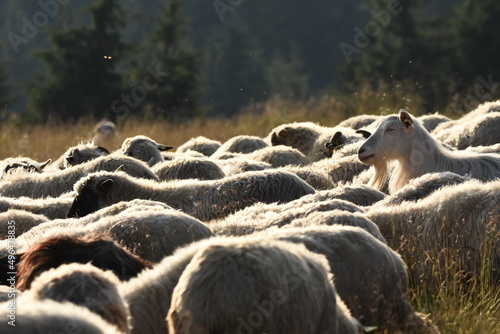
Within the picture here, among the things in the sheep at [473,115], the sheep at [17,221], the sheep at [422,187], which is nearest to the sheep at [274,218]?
the sheep at [422,187]

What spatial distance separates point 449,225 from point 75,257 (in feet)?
8.38

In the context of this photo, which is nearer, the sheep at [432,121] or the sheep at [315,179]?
the sheep at [315,179]

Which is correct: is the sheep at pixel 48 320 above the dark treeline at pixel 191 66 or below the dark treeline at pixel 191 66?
above

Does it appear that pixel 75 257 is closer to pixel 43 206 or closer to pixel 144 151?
pixel 43 206

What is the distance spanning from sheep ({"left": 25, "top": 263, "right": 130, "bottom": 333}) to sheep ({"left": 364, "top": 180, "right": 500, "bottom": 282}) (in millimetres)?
2505

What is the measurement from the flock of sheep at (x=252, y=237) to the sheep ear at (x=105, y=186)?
0.04ft

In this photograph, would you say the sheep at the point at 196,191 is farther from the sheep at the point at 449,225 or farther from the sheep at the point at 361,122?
the sheep at the point at 361,122

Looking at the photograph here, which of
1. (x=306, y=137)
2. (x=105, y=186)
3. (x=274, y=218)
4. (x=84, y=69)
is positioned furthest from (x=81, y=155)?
(x=84, y=69)

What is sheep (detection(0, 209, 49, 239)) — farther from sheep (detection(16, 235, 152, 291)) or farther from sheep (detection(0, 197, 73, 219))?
sheep (detection(16, 235, 152, 291))

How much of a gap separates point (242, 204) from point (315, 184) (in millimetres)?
1386

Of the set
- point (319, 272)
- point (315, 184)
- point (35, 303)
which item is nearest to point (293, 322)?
point (319, 272)

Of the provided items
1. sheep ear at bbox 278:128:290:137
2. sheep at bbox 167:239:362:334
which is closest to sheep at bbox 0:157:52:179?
sheep ear at bbox 278:128:290:137

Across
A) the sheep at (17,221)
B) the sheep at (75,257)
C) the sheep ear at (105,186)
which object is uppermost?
the sheep at (75,257)

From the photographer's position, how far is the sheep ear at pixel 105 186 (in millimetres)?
7711
